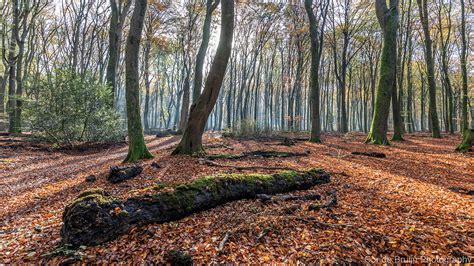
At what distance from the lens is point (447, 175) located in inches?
237

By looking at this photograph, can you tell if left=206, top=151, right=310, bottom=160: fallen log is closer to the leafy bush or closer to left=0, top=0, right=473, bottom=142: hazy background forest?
left=0, top=0, right=473, bottom=142: hazy background forest

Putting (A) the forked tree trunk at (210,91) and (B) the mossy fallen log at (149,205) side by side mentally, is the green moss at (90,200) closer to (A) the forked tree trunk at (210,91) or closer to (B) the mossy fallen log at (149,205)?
(B) the mossy fallen log at (149,205)

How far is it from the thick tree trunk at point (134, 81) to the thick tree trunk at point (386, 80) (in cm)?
1025

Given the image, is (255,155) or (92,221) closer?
(92,221)

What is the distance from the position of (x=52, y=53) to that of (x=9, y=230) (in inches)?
1316

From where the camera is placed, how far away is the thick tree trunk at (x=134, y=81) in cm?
713

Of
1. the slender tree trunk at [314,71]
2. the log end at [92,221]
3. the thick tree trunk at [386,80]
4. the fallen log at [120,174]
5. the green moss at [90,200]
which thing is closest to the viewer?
the log end at [92,221]

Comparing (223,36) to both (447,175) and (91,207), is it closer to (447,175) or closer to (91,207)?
(91,207)

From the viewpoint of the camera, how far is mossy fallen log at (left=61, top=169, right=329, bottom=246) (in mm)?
2650

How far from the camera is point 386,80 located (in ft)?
36.6

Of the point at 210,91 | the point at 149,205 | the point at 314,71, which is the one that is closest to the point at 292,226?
the point at 149,205

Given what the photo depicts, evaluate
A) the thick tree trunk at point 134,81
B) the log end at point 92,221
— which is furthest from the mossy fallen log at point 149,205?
the thick tree trunk at point 134,81

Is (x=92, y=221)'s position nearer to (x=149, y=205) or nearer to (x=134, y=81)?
(x=149, y=205)

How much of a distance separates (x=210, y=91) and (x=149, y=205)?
16.3ft
